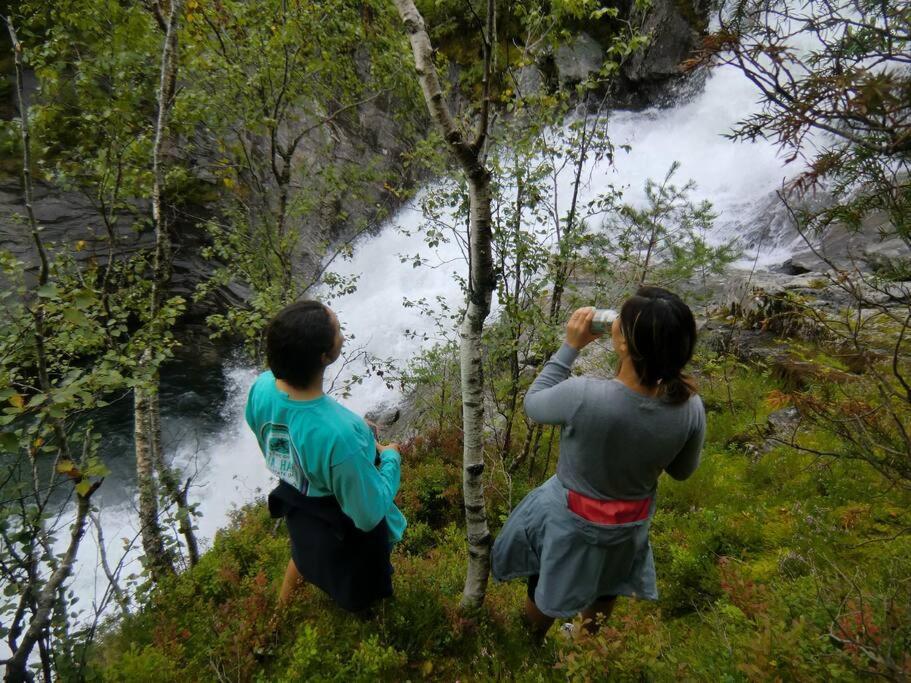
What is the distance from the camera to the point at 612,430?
184 centimetres

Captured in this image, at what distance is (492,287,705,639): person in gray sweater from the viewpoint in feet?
5.74

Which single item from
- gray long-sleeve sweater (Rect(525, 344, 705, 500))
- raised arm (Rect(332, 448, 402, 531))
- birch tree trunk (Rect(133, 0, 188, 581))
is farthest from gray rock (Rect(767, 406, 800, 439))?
birch tree trunk (Rect(133, 0, 188, 581))

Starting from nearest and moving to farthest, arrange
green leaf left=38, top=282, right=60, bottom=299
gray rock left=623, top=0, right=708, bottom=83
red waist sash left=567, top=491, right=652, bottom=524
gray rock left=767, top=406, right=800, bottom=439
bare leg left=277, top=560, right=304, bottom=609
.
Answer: green leaf left=38, top=282, right=60, bottom=299
red waist sash left=567, top=491, right=652, bottom=524
bare leg left=277, top=560, right=304, bottom=609
gray rock left=767, top=406, right=800, bottom=439
gray rock left=623, top=0, right=708, bottom=83

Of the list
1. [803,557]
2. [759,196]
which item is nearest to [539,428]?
[803,557]

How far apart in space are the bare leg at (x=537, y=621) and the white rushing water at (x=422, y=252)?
25.6 feet

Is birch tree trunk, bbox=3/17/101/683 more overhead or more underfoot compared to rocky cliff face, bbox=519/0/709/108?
more underfoot

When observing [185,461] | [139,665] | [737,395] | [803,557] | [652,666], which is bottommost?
[185,461]

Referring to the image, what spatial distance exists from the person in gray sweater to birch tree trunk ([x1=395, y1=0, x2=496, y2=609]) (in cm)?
35

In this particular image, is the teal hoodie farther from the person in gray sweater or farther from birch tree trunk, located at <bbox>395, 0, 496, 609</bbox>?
the person in gray sweater

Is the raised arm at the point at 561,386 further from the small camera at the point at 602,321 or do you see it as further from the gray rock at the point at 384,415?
the gray rock at the point at 384,415

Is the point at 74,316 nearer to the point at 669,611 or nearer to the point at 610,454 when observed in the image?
the point at 610,454

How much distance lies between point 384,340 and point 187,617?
11071 mm

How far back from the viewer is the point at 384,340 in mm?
14211

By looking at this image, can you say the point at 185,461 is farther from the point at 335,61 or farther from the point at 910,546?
the point at 910,546
